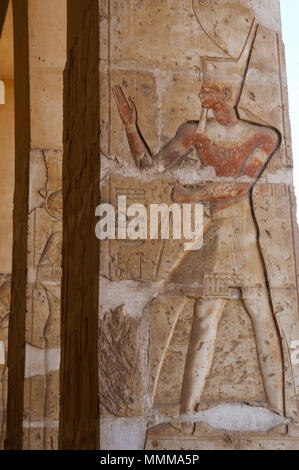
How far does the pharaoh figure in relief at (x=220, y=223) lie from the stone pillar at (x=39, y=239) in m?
2.35

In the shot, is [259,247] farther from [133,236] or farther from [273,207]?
[133,236]

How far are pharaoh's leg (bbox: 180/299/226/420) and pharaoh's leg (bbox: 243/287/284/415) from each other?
15 centimetres

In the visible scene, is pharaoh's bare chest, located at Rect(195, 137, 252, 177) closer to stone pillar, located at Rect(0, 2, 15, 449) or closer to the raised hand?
the raised hand

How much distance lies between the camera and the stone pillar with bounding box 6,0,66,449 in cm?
512

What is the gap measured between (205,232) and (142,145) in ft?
1.53

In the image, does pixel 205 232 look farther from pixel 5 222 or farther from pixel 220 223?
pixel 5 222

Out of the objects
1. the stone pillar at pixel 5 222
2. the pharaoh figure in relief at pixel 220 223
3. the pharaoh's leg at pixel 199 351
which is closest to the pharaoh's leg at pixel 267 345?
the pharaoh figure in relief at pixel 220 223

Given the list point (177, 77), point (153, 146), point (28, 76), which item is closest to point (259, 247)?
point (153, 146)

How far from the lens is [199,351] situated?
302cm

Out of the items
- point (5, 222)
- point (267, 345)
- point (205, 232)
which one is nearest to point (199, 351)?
point (267, 345)

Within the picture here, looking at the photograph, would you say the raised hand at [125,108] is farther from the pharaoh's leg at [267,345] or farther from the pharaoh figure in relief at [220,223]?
the pharaoh's leg at [267,345]

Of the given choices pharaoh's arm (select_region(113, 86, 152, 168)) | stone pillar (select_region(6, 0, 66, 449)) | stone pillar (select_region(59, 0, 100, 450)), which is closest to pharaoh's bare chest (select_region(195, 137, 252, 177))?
pharaoh's arm (select_region(113, 86, 152, 168))

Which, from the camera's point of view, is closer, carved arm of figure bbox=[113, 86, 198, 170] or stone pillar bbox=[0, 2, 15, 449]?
carved arm of figure bbox=[113, 86, 198, 170]
